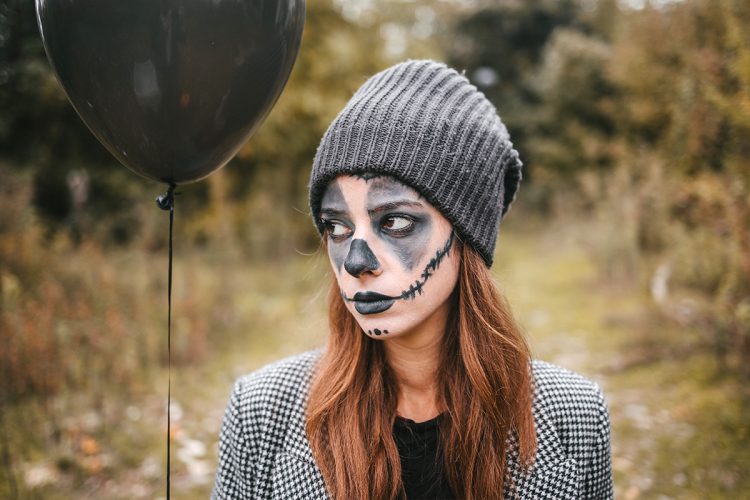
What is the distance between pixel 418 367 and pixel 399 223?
46cm

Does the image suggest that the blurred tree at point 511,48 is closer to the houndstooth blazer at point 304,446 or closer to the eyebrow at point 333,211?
the houndstooth blazer at point 304,446

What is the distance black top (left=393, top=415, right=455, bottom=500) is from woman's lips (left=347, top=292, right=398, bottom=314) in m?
0.40

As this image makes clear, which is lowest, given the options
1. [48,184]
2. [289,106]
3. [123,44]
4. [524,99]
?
[123,44]

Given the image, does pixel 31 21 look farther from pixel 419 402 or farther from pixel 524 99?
pixel 524 99

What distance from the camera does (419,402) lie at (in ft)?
5.87

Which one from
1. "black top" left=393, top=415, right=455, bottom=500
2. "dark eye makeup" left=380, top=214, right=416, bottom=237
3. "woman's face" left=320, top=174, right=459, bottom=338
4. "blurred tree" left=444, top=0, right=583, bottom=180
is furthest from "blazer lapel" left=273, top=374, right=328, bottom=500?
"blurred tree" left=444, top=0, right=583, bottom=180

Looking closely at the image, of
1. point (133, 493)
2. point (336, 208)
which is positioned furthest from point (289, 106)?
point (336, 208)

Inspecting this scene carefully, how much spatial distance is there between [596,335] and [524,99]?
14256 millimetres

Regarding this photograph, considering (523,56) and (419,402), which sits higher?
(523,56)

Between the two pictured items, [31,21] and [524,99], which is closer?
[31,21]

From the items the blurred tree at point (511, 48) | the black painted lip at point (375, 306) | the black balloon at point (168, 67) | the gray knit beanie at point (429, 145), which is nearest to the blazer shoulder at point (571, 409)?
the gray knit beanie at point (429, 145)

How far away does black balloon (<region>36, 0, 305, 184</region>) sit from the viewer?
1235 mm

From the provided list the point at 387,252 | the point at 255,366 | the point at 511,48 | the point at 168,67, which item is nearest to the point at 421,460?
the point at 387,252

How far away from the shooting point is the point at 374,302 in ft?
5.13
